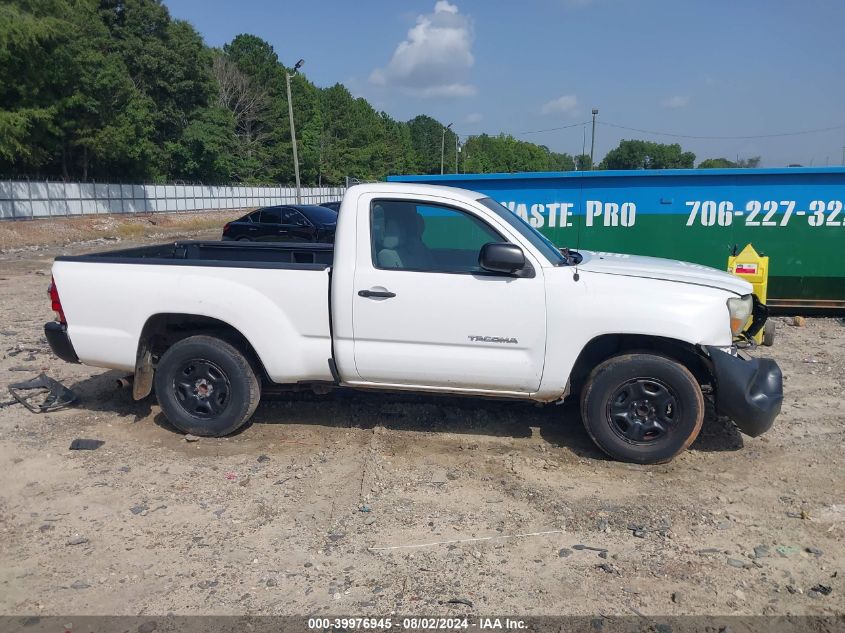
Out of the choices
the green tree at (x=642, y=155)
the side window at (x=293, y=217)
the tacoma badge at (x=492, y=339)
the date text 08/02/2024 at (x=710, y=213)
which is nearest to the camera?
the tacoma badge at (x=492, y=339)

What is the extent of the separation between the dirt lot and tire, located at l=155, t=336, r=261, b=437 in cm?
19

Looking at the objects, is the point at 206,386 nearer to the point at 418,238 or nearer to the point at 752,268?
the point at 418,238

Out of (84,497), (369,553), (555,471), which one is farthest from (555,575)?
(84,497)

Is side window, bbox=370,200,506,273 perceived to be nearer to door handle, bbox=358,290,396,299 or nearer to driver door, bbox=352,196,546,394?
driver door, bbox=352,196,546,394

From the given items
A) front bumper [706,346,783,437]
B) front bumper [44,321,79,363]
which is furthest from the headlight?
front bumper [44,321,79,363]

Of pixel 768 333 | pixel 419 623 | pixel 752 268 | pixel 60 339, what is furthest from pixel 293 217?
pixel 419 623

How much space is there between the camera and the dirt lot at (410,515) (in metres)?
3.36

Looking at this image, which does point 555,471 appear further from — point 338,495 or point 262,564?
point 262,564

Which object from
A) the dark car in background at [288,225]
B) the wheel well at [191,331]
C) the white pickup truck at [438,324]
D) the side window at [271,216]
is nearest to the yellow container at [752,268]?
the white pickup truck at [438,324]

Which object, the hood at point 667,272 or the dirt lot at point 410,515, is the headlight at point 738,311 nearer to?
the hood at point 667,272

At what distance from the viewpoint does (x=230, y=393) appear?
17.1 feet

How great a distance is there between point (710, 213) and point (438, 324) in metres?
6.15

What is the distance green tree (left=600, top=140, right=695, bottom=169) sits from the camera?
108750 millimetres

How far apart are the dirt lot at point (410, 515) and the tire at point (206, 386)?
19 cm
